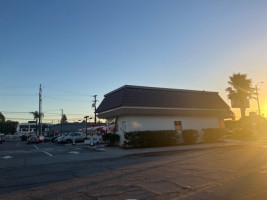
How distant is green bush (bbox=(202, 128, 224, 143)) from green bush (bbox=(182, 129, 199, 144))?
6.16ft

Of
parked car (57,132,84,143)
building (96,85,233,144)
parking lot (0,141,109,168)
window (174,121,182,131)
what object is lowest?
parking lot (0,141,109,168)

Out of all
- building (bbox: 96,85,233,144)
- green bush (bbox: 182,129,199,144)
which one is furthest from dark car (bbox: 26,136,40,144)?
green bush (bbox: 182,129,199,144)

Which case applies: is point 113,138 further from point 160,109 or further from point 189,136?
point 189,136

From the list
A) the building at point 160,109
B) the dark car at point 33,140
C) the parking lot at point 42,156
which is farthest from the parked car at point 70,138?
the parking lot at point 42,156

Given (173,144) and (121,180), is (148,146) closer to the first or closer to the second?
(173,144)

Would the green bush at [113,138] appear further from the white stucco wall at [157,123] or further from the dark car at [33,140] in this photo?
the dark car at [33,140]

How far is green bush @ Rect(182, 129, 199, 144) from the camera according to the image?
22.3m

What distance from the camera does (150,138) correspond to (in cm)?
2016

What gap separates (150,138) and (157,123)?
2277 millimetres

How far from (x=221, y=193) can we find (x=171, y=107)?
16364mm

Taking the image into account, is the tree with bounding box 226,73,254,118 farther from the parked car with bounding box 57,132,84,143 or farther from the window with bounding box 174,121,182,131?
the parked car with bounding box 57,132,84,143

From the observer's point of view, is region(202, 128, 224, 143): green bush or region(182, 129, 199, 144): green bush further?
region(202, 128, 224, 143): green bush

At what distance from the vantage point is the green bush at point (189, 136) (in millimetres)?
22344

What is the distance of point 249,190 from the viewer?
610 cm
